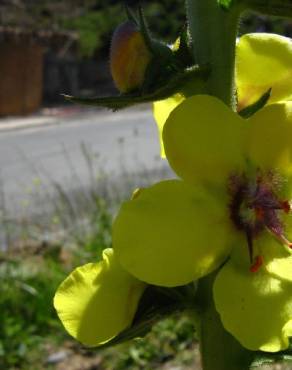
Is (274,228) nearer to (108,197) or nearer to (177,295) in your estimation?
(177,295)

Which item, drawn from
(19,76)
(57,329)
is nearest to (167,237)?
(57,329)

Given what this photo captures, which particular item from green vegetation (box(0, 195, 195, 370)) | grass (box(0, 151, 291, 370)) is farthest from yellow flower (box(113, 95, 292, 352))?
green vegetation (box(0, 195, 195, 370))

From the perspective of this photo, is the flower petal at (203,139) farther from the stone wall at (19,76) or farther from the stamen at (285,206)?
the stone wall at (19,76)

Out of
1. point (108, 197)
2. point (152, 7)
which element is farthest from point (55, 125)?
point (108, 197)

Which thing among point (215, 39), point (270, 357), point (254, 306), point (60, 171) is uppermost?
point (215, 39)

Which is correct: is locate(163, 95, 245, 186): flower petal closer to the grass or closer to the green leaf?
the green leaf

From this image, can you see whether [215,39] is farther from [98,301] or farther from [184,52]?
[98,301]
